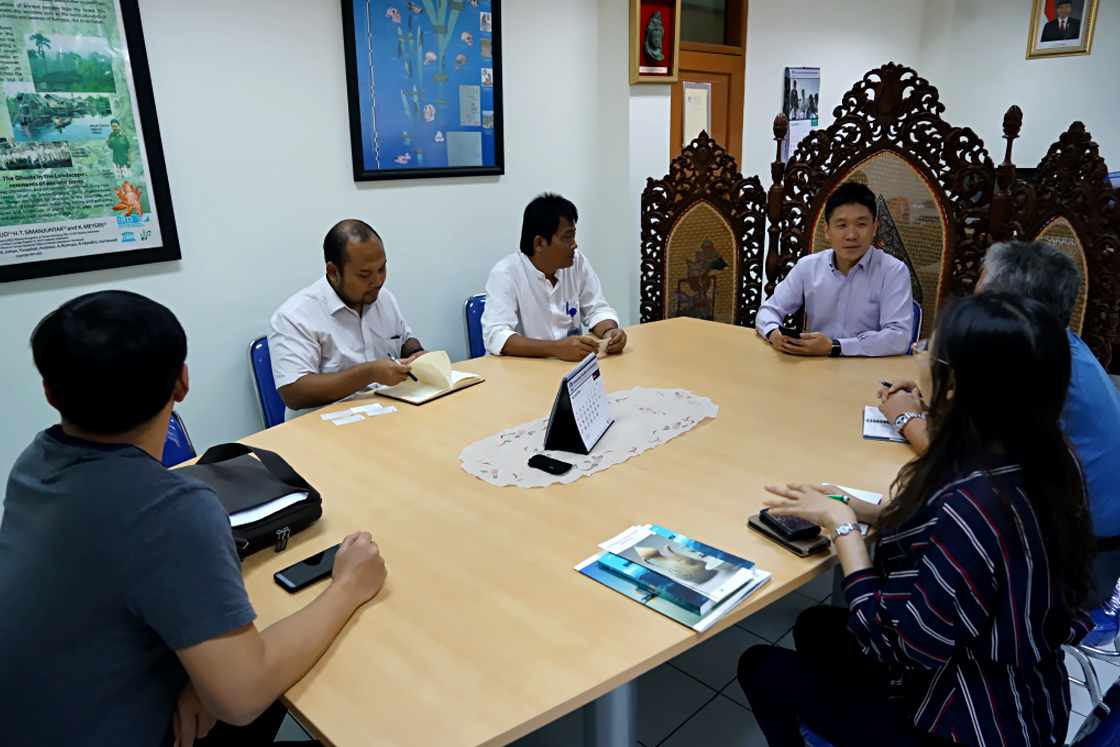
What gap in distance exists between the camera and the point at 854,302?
2.76 metres

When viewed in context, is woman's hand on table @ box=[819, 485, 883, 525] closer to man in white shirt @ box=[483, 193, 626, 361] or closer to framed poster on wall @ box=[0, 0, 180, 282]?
man in white shirt @ box=[483, 193, 626, 361]

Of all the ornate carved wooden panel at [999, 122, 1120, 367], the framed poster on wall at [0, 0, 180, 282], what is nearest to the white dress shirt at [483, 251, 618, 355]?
the framed poster on wall at [0, 0, 180, 282]

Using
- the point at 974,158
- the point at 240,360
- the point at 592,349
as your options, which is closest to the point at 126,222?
the point at 240,360

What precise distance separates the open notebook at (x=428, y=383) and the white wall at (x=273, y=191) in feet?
3.17

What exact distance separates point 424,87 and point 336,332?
142cm

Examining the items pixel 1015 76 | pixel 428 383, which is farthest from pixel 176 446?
pixel 1015 76

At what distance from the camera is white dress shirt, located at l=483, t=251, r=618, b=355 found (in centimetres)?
279

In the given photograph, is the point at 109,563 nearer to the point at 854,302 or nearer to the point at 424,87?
the point at 854,302

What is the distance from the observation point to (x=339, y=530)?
57.5 inches

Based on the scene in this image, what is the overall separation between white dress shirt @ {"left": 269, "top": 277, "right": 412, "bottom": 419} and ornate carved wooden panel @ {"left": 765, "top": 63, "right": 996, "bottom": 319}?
183cm

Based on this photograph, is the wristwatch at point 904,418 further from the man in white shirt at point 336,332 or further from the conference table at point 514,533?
the man in white shirt at point 336,332

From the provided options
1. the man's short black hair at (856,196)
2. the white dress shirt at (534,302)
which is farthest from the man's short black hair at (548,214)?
the man's short black hair at (856,196)

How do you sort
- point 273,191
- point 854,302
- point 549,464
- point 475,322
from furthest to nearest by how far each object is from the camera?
point 475,322 < point 273,191 < point 854,302 < point 549,464

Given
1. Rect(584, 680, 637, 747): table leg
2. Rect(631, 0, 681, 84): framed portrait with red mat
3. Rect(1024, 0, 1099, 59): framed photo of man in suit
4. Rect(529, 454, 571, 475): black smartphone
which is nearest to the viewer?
Rect(584, 680, 637, 747): table leg
